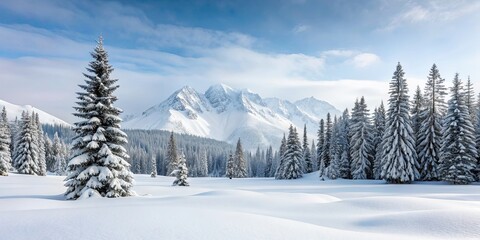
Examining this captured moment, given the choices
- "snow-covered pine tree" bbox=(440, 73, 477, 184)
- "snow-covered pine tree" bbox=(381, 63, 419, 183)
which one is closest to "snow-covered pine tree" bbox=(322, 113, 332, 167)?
"snow-covered pine tree" bbox=(381, 63, 419, 183)

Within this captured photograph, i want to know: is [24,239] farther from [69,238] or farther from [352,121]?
[352,121]

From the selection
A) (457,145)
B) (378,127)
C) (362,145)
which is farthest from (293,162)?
(457,145)

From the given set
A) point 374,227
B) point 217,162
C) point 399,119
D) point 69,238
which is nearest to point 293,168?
point 399,119

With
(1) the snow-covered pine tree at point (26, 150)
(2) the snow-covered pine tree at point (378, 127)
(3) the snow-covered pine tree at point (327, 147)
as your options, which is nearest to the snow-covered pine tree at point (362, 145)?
(2) the snow-covered pine tree at point (378, 127)

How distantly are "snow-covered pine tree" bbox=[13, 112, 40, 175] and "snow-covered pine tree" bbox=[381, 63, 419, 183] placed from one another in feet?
179

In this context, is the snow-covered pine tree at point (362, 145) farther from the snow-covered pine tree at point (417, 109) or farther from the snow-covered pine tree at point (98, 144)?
the snow-covered pine tree at point (98, 144)

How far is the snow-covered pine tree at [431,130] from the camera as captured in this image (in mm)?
37906

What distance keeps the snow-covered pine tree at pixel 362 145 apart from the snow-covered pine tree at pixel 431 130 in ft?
A: 28.3

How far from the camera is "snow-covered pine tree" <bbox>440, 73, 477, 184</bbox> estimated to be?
108 ft

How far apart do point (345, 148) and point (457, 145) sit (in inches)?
889

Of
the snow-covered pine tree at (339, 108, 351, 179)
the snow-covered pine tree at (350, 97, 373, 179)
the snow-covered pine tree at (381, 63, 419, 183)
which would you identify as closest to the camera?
the snow-covered pine tree at (381, 63, 419, 183)

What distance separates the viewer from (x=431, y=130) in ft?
127

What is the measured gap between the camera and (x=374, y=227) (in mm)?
10773

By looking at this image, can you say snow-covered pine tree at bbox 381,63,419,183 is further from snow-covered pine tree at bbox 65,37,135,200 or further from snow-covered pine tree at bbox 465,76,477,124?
snow-covered pine tree at bbox 65,37,135,200
